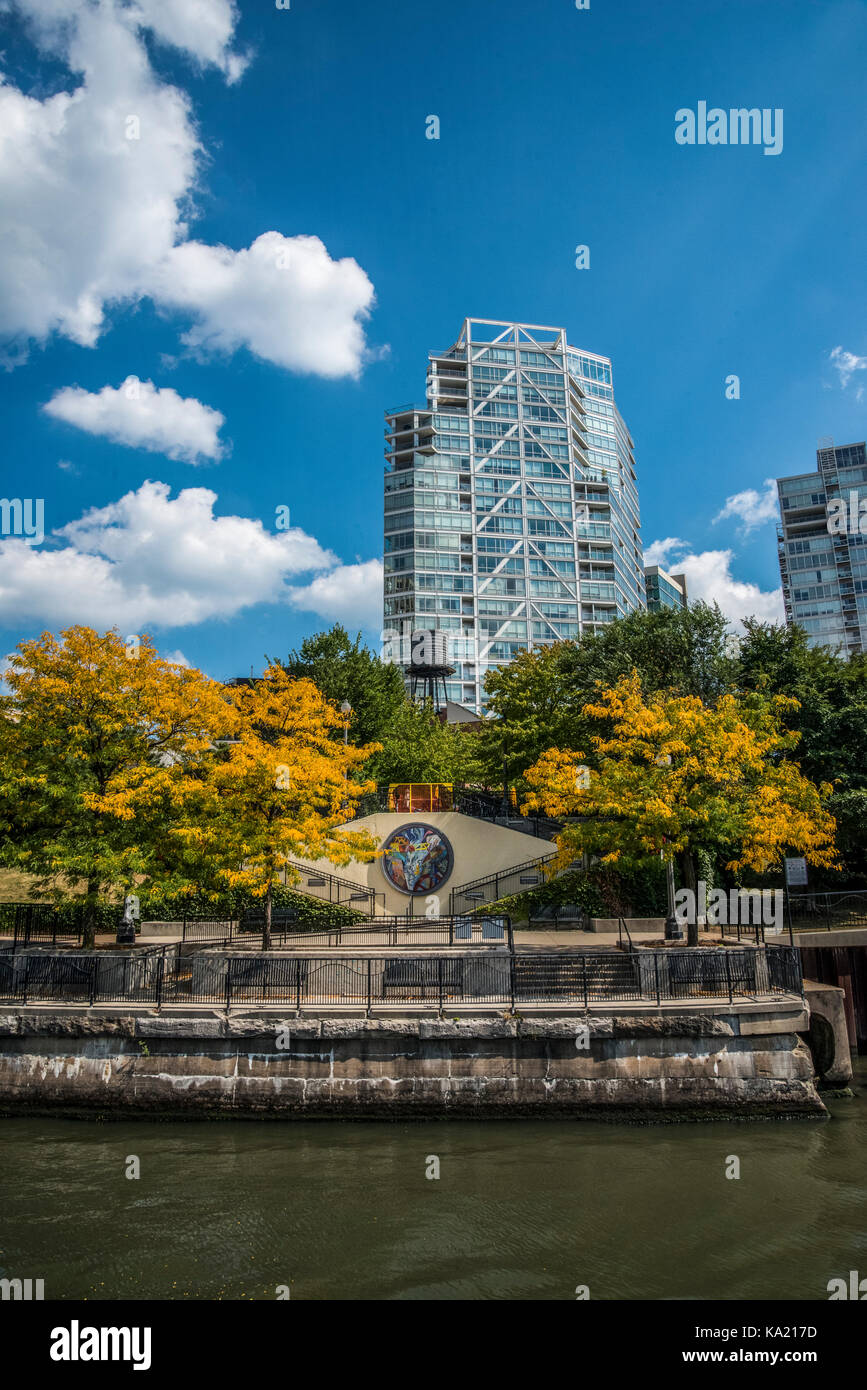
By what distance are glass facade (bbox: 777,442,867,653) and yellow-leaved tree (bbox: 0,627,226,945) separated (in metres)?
100.0

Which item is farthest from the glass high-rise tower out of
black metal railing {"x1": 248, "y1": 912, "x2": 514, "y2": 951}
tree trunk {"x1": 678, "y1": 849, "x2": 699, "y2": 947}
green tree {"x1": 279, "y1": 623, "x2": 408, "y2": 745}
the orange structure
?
tree trunk {"x1": 678, "y1": 849, "x2": 699, "y2": 947}

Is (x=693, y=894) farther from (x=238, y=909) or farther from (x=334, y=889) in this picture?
(x=238, y=909)

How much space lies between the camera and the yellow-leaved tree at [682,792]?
18.8 metres

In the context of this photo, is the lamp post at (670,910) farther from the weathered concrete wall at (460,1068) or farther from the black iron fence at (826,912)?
the weathered concrete wall at (460,1068)

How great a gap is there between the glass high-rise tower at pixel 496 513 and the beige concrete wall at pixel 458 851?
219ft

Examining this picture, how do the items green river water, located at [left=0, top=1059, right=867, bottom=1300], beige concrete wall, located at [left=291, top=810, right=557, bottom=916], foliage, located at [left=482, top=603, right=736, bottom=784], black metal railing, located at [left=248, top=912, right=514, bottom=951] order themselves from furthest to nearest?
1. foliage, located at [left=482, top=603, right=736, bottom=784]
2. beige concrete wall, located at [left=291, top=810, right=557, bottom=916]
3. black metal railing, located at [left=248, top=912, right=514, bottom=951]
4. green river water, located at [left=0, top=1059, right=867, bottom=1300]

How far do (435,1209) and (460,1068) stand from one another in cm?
419


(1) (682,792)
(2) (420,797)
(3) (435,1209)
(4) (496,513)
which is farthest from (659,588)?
(3) (435,1209)

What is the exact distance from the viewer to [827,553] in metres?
108

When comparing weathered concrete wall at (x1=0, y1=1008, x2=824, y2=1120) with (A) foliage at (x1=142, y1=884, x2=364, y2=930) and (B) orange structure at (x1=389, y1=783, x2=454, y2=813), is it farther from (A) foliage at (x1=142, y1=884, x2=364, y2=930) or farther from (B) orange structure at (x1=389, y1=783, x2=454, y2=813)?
(B) orange structure at (x1=389, y1=783, x2=454, y2=813)

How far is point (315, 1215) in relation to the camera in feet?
34.2

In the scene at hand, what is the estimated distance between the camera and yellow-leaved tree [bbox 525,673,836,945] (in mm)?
18766

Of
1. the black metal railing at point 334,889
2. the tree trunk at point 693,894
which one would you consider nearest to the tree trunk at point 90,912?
the black metal railing at point 334,889
